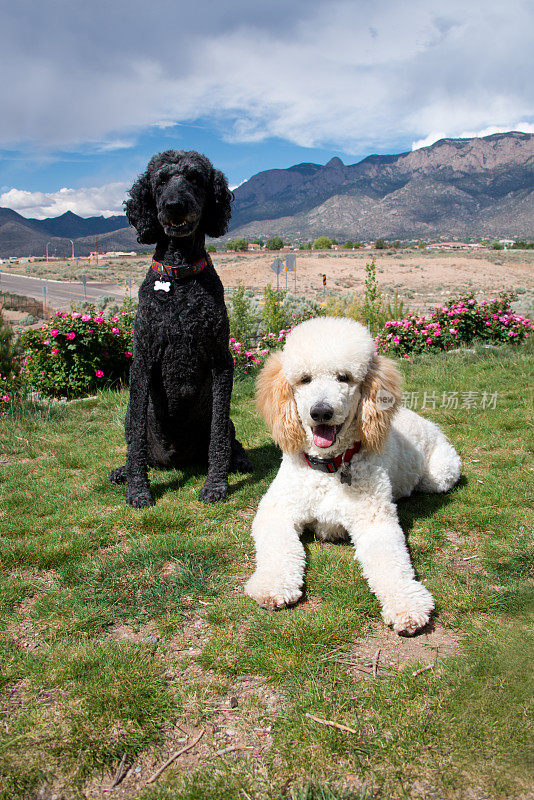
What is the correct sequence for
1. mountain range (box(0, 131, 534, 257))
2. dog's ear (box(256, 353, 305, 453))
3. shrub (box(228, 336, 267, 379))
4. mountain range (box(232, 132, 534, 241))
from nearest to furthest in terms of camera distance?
dog's ear (box(256, 353, 305, 453)) → shrub (box(228, 336, 267, 379)) → mountain range (box(232, 132, 534, 241)) → mountain range (box(0, 131, 534, 257))

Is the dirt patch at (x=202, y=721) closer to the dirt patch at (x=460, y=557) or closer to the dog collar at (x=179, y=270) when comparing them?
the dirt patch at (x=460, y=557)

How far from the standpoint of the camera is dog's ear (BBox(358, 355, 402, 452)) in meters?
2.46

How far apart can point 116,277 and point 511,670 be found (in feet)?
131

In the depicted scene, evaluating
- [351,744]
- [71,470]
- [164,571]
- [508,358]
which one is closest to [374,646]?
[351,744]

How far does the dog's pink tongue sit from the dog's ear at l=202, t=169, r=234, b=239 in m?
1.63

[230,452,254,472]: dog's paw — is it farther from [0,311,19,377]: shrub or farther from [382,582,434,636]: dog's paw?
[0,311,19,377]: shrub

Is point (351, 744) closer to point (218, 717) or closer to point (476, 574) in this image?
point (218, 717)

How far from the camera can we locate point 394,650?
198 cm

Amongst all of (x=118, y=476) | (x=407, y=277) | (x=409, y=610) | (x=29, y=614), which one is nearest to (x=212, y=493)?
(x=118, y=476)

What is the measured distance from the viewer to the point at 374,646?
2004mm

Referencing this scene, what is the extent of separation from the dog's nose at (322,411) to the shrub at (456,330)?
5570 mm

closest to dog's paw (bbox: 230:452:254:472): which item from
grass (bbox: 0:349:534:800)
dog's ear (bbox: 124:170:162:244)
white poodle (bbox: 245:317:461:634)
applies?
grass (bbox: 0:349:534:800)

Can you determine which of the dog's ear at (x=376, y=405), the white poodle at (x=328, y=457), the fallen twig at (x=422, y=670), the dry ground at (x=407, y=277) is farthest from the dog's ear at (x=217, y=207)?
the dry ground at (x=407, y=277)

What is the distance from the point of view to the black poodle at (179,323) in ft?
9.86
